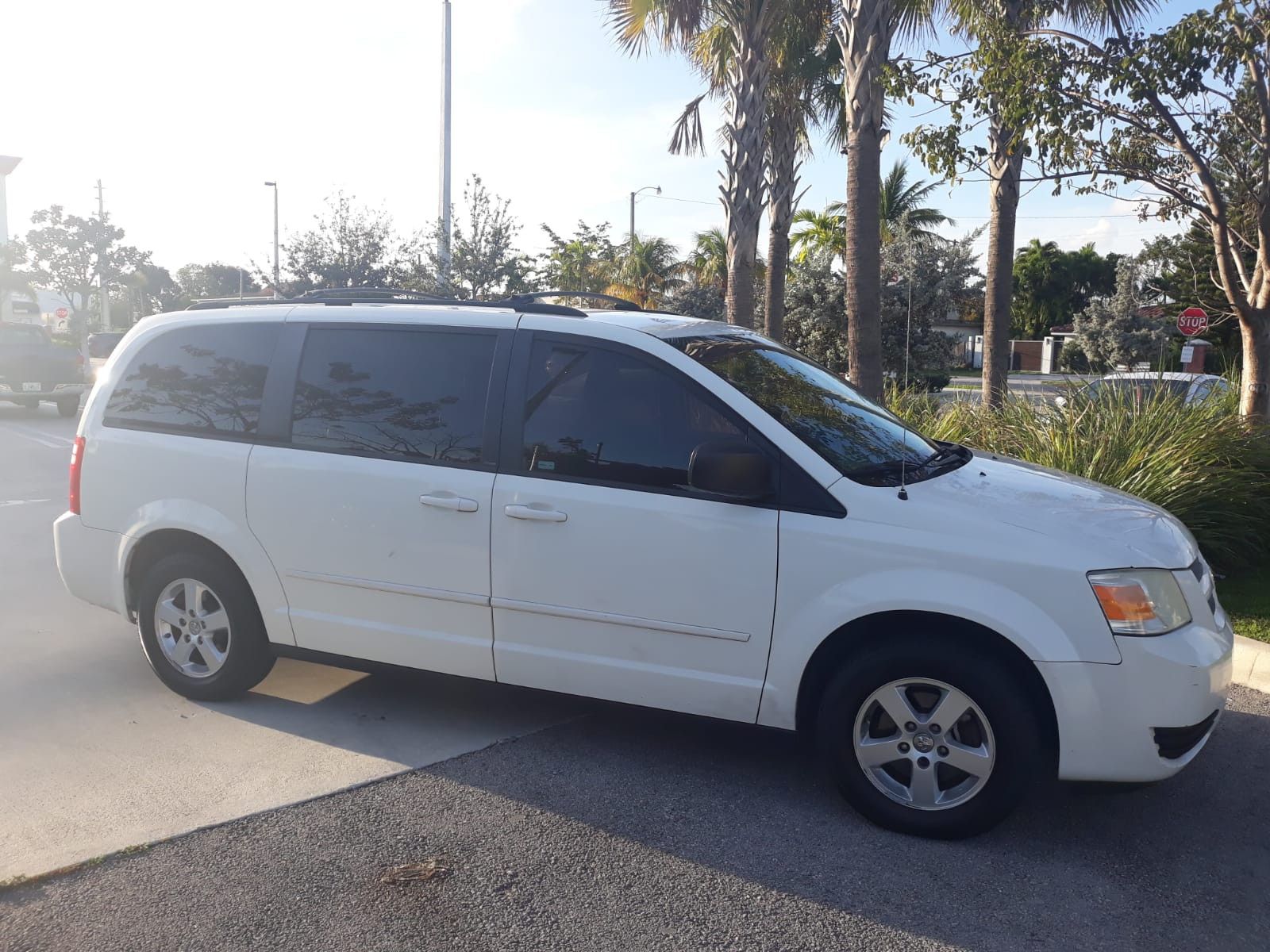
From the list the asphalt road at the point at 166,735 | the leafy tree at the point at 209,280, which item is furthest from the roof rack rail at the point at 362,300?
the leafy tree at the point at 209,280

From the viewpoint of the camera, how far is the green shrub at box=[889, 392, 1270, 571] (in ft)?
24.4

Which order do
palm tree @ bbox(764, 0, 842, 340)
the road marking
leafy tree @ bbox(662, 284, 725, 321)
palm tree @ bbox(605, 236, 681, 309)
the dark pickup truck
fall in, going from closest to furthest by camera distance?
the road marking → palm tree @ bbox(764, 0, 842, 340) → the dark pickup truck → leafy tree @ bbox(662, 284, 725, 321) → palm tree @ bbox(605, 236, 681, 309)

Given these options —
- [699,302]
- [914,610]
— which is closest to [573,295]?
[914,610]

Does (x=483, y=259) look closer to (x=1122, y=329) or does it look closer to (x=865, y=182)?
(x=865, y=182)

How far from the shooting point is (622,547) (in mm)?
4152

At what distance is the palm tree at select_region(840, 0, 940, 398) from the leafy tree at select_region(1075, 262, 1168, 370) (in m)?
32.7

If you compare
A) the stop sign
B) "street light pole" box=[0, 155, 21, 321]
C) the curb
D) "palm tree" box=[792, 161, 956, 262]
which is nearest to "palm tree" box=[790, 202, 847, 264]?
"palm tree" box=[792, 161, 956, 262]

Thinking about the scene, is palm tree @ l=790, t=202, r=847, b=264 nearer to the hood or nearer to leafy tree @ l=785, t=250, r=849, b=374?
leafy tree @ l=785, t=250, r=849, b=374

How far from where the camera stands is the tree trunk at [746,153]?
14.6m

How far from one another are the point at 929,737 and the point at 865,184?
7.34 m

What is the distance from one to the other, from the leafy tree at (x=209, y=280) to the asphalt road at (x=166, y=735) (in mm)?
47256

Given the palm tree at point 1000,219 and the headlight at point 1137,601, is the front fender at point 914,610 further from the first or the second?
the palm tree at point 1000,219

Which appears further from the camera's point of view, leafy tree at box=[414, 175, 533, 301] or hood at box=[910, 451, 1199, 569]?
leafy tree at box=[414, 175, 533, 301]

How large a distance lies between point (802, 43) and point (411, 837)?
1689 centimetres
